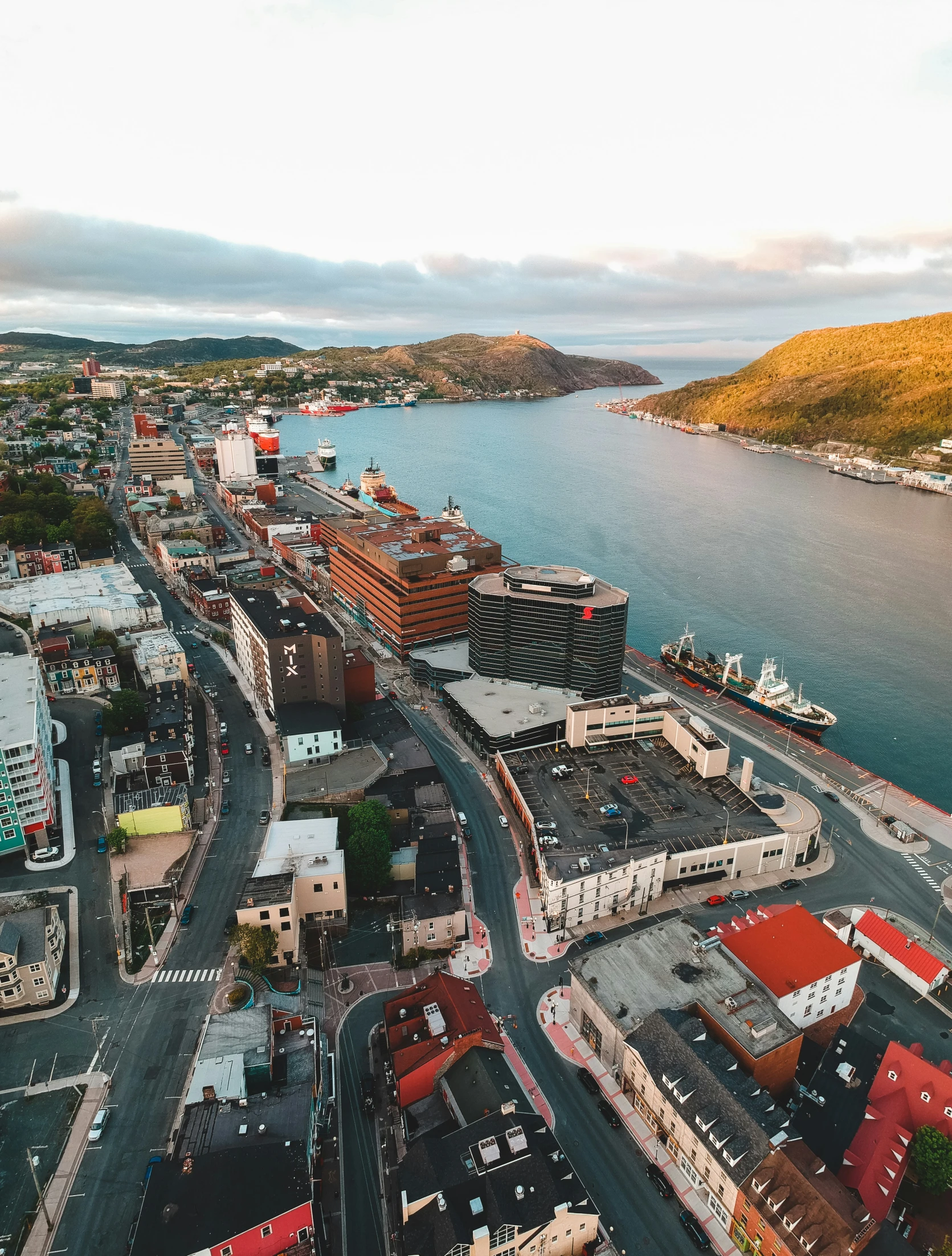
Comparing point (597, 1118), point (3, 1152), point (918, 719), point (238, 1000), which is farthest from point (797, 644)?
point (3, 1152)

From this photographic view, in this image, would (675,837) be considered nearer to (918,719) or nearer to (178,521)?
(918,719)

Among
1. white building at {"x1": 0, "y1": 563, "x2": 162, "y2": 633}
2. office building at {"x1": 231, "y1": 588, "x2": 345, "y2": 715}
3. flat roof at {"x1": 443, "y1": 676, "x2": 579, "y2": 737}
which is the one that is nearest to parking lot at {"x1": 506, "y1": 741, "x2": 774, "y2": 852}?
flat roof at {"x1": 443, "y1": 676, "x2": 579, "y2": 737}

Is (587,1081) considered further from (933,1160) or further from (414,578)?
(414,578)

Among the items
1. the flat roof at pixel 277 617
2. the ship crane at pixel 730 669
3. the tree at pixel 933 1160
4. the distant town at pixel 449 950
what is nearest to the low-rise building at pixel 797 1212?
the distant town at pixel 449 950

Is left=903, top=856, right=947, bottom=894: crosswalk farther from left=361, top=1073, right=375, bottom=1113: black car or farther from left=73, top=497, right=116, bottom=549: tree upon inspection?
left=73, top=497, right=116, bottom=549: tree

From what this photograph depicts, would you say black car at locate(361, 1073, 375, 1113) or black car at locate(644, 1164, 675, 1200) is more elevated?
black car at locate(361, 1073, 375, 1113)
